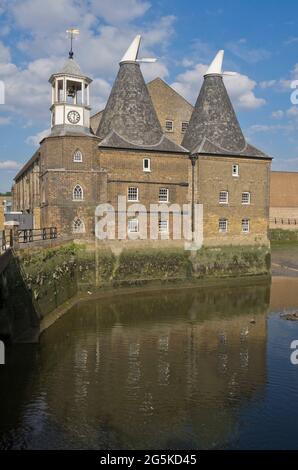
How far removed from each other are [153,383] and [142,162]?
17197 mm

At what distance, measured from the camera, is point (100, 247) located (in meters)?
25.9

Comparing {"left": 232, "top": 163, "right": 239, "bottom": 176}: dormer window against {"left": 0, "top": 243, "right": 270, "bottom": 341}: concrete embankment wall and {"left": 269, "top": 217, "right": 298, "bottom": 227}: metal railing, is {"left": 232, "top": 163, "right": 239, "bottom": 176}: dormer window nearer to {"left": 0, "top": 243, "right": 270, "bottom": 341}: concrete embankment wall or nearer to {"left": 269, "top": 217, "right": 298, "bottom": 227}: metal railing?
{"left": 0, "top": 243, "right": 270, "bottom": 341}: concrete embankment wall

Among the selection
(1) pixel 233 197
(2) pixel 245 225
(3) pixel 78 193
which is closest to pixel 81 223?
(3) pixel 78 193

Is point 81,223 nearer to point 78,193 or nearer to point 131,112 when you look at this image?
point 78,193

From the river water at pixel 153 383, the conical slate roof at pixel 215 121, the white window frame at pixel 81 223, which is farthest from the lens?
the conical slate roof at pixel 215 121

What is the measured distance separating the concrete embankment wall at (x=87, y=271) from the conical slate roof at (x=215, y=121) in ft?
23.3

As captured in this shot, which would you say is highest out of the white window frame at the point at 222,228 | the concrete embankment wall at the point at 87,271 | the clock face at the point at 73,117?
the clock face at the point at 73,117

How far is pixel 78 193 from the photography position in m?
25.8

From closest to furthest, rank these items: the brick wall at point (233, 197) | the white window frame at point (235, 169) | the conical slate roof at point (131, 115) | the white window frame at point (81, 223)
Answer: the white window frame at point (81, 223) → the conical slate roof at point (131, 115) → the brick wall at point (233, 197) → the white window frame at point (235, 169)

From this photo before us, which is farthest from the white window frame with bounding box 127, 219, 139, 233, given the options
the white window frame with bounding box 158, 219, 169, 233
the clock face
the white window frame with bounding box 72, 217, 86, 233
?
the clock face

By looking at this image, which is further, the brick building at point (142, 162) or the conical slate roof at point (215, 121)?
the conical slate roof at point (215, 121)

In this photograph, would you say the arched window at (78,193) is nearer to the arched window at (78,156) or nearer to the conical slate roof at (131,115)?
the arched window at (78,156)

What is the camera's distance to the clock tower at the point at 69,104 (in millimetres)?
26453

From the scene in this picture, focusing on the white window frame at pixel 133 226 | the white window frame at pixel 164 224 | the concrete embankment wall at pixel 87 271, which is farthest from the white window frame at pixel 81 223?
the white window frame at pixel 164 224
